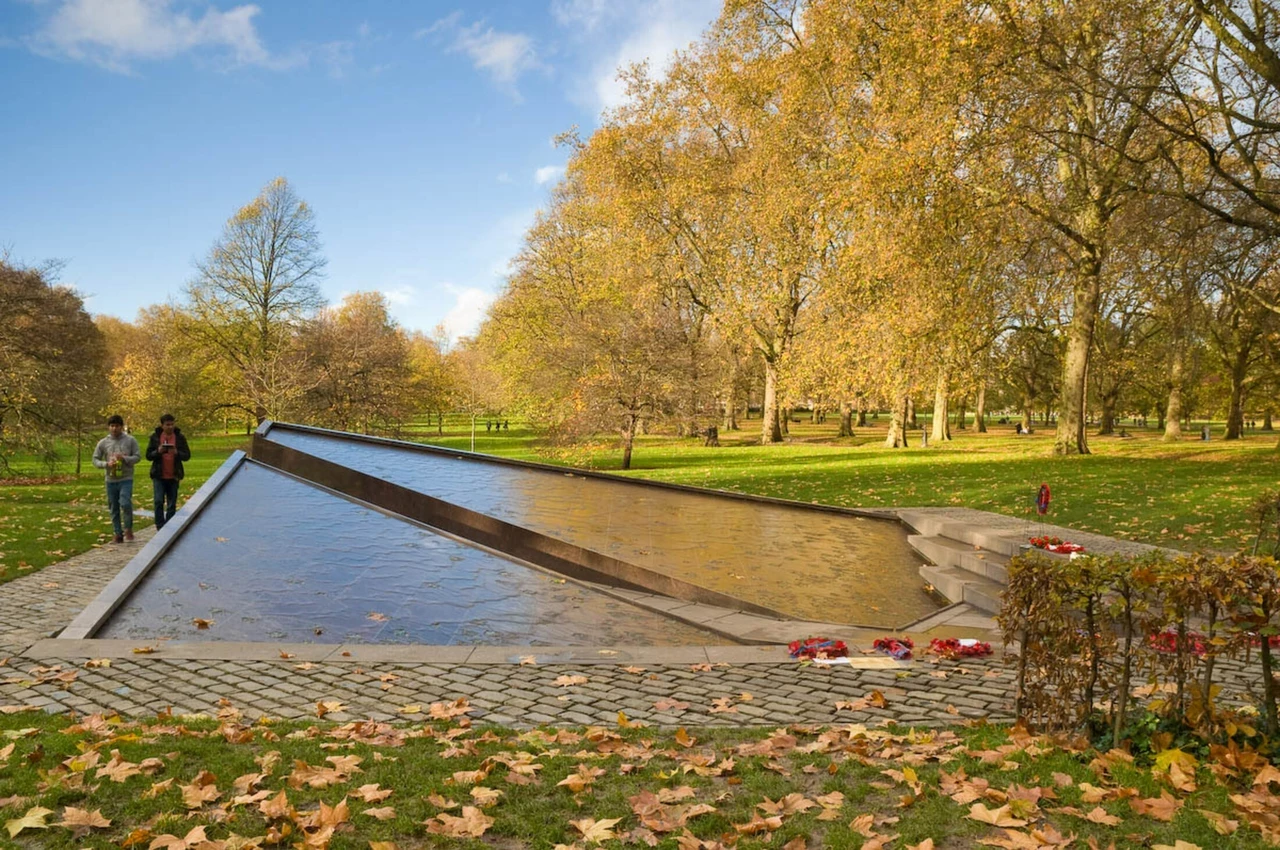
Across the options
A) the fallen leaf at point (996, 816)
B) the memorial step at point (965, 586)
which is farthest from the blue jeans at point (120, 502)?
the fallen leaf at point (996, 816)

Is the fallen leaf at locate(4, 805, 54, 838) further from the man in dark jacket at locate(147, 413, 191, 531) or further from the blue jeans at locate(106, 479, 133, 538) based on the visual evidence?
the blue jeans at locate(106, 479, 133, 538)

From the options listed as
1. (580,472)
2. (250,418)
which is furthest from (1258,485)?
(250,418)

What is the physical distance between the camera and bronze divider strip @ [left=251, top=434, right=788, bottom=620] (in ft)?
29.3

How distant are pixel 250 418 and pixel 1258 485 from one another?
159 feet

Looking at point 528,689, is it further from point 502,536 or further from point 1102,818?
point 502,536

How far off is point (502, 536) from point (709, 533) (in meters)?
3.16

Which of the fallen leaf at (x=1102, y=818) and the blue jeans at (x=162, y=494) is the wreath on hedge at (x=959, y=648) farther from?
the blue jeans at (x=162, y=494)

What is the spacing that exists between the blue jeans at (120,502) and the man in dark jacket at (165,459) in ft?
1.29

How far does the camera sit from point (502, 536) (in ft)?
34.2

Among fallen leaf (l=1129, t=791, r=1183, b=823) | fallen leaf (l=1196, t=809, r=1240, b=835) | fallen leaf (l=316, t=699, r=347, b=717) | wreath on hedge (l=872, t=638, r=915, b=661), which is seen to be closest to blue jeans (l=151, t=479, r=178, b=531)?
fallen leaf (l=316, t=699, r=347, b=717)

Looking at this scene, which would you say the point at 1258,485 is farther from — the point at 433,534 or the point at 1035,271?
the point at 433,534

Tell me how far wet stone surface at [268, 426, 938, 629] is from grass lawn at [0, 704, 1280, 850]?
13.0 ft

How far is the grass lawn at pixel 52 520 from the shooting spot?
11.9 metres

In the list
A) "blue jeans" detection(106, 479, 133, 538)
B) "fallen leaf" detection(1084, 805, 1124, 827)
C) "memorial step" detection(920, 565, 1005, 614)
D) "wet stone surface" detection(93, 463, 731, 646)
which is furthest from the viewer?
"blue jeans" detection(106, 479, 133, 538)
